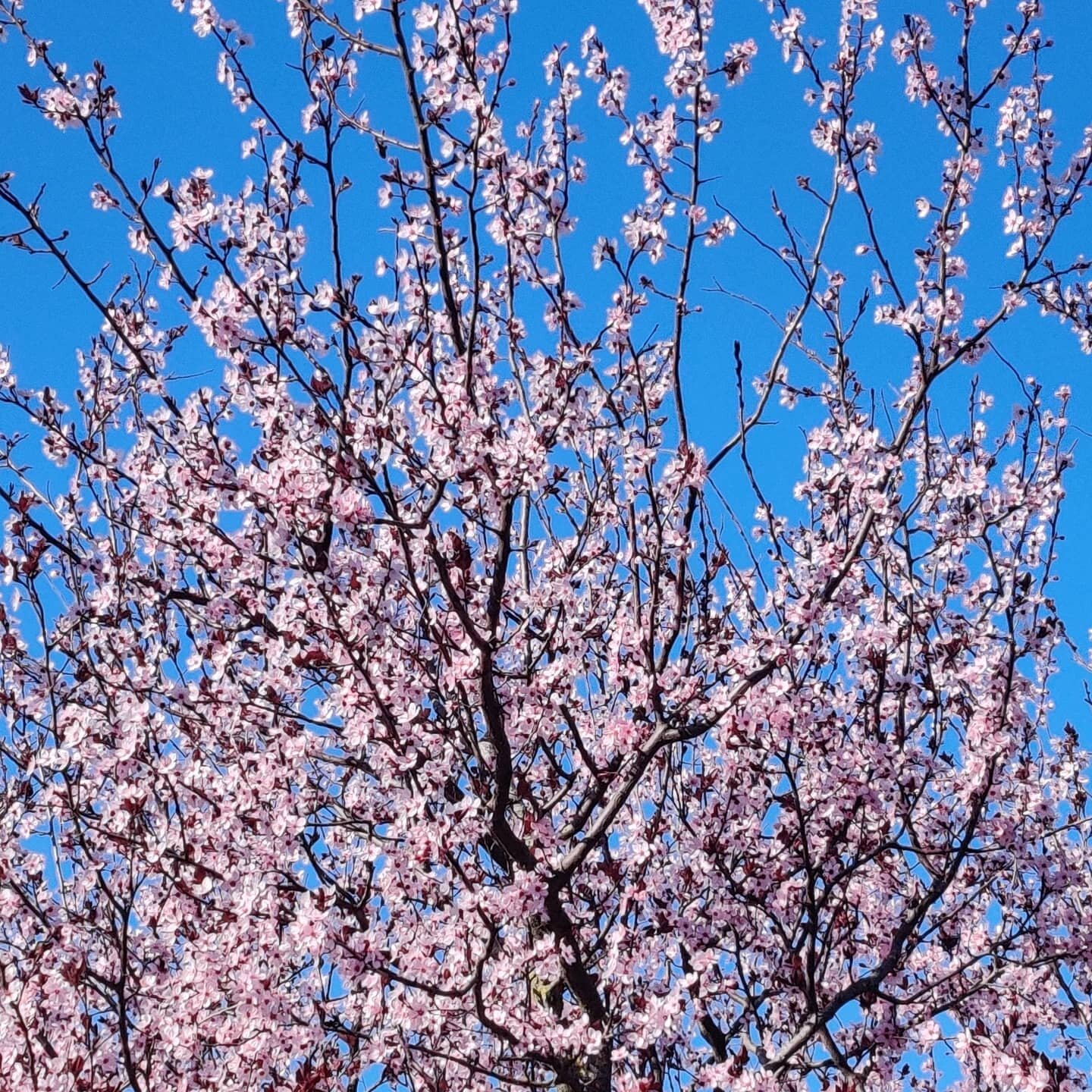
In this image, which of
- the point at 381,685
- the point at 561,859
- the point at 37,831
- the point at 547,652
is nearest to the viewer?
the point at 381,685

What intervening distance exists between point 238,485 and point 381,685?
134cm

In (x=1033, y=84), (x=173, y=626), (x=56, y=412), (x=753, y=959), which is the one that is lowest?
(x=753, y=959)

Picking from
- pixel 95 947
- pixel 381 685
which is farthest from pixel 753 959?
pixel 95 947

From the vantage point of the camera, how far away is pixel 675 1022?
6.09m

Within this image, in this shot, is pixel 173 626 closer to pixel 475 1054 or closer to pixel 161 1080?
pixel 161 1080

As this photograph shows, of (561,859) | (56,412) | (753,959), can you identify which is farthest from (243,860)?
(753,959)

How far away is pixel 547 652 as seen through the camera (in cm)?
721

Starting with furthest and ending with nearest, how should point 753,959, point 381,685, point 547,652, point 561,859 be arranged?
point 753,959 < point 547,652 < point 561,859 < point 381,685

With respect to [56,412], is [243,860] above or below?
below

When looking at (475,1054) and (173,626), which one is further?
(173,626)

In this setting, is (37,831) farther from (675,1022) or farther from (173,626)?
(675,1022)

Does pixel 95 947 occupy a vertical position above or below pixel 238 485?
below

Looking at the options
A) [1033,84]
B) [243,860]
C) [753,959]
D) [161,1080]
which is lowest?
[161,1080]

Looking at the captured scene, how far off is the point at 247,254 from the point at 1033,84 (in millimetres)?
4743
